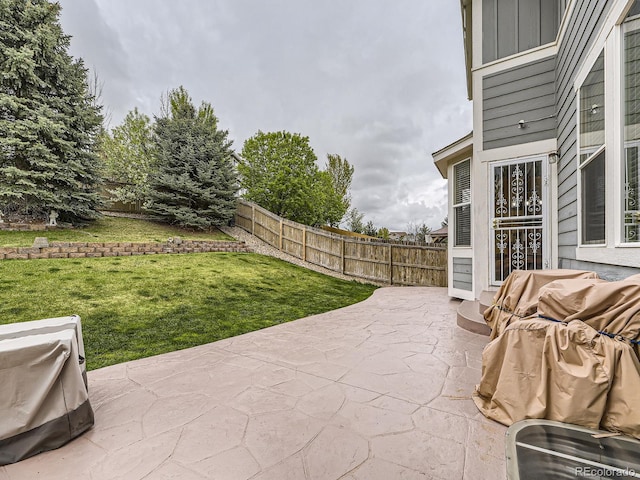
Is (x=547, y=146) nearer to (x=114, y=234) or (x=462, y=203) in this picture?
(x=462, y=203)

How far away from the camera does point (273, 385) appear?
2459 millimetres

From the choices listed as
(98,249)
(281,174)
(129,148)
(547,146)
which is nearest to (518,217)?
(547,146)

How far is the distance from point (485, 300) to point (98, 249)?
8.92 meters

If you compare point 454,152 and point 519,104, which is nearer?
point 519,104

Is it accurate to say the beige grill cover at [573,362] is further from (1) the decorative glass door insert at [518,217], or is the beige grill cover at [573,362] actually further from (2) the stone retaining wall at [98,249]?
(2) the stone retaining wall at [98,249]

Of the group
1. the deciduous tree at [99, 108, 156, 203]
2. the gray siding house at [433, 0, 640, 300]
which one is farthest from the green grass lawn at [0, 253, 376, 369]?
the deciduous tree at [99, 108, 156, 203]

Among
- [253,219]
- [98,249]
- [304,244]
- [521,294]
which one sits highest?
[253,219]

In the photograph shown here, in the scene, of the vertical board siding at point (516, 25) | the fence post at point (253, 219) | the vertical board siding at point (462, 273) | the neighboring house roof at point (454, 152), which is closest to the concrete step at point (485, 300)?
the vertical board siding at point (462, 273)

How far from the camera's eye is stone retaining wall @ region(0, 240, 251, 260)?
662 cm

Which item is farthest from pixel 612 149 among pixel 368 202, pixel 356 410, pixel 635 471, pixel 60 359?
pixel 368 202

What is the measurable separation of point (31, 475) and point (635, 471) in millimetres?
2882

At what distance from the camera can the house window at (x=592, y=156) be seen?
2482 mm

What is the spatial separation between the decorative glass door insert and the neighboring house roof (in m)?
0.78

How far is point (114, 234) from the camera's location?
963 cm
